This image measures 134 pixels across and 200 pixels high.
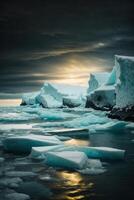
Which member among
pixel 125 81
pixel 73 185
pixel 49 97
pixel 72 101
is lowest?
pixel 73 185

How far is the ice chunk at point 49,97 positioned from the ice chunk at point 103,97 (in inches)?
710

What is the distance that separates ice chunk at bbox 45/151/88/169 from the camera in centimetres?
826

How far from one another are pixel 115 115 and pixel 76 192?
61.8ft

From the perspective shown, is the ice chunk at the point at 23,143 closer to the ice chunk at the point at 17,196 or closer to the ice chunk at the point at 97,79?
the ice chunk at the point at 17,196

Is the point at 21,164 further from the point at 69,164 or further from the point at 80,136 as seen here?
the point at 80,136

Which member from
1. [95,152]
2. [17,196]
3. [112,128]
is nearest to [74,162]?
[95,152]

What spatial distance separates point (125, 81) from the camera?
23750 mm

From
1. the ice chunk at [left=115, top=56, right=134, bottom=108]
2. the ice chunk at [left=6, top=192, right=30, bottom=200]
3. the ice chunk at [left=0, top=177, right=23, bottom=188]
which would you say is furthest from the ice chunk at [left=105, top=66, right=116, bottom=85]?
the ice chunk at [left=6, top=192, right=30, bottom=200]

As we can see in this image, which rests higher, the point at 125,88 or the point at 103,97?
the point at 125,88

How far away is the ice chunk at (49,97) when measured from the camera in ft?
185

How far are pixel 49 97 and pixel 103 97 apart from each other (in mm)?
23885

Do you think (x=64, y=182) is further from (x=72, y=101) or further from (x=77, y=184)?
(x=72, y=101)

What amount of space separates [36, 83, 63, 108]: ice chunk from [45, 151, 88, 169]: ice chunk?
1854 inches

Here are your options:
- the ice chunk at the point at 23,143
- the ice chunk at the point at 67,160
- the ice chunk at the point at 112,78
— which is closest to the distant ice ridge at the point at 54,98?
the ice chunk at the point at 112,78
